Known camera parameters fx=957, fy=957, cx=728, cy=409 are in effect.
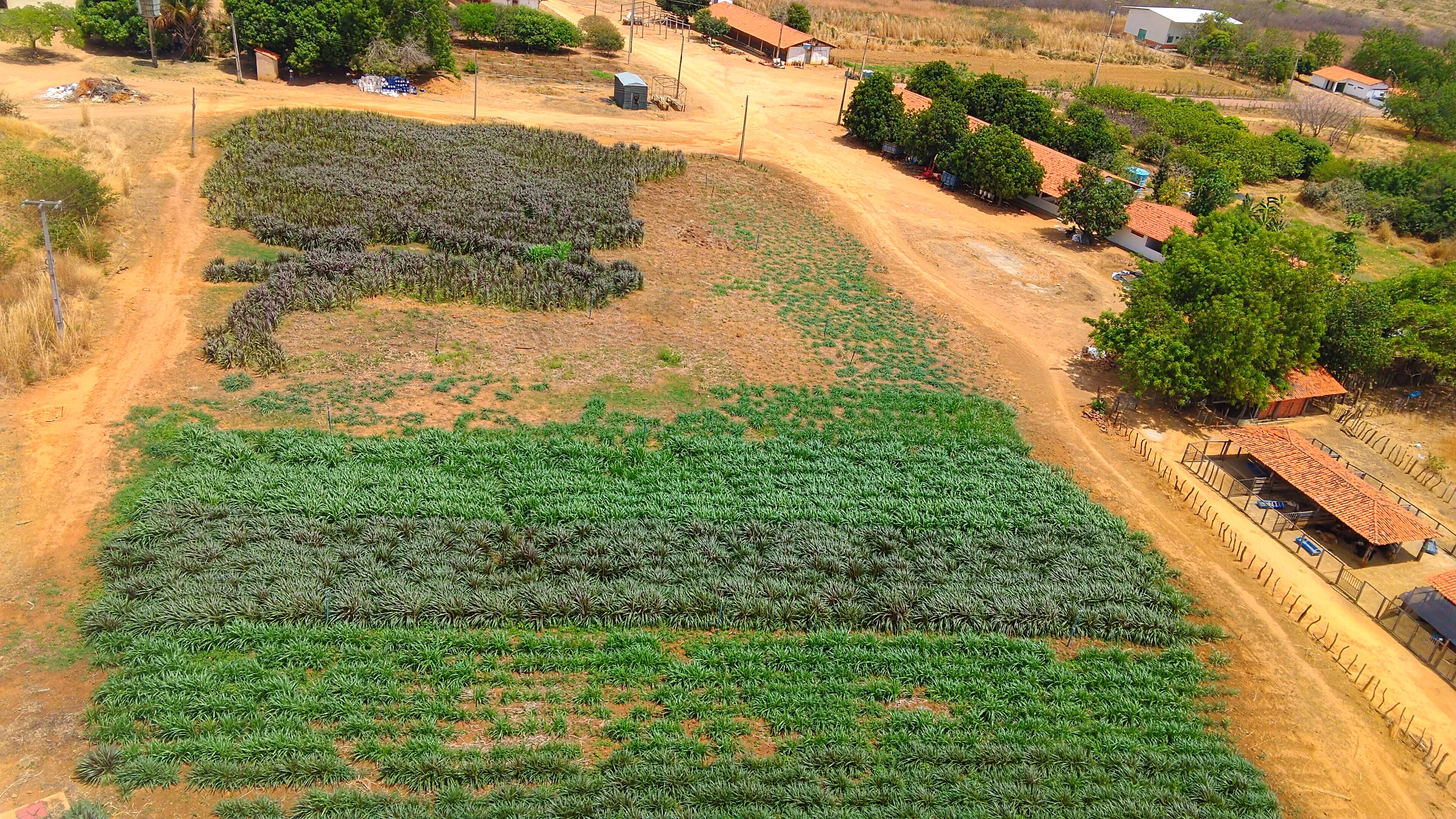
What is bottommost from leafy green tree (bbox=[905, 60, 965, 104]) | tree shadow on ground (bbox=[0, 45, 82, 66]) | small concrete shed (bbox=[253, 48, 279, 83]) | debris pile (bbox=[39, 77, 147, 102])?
debris pile (bbox=[39, 77, 147, 102])

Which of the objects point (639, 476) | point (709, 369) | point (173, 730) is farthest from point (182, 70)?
point (173, 730)

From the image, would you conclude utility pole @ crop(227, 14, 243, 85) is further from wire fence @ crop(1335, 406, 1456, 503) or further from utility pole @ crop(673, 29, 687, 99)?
wire fence @ crop(1335, 406, 1456, 503)

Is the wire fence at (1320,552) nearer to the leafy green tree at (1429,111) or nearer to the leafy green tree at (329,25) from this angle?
the leafy green tree at (329,25)

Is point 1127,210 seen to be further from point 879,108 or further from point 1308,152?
point 1308,152

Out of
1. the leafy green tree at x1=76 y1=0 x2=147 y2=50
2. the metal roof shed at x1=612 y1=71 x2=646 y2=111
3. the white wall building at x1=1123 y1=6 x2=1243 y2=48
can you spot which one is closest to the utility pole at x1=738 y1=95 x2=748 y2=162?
the metal roof shed at x1=612 y1=71 x2=646 y2=111


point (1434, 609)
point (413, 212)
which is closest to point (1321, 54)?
point (1434, 609)

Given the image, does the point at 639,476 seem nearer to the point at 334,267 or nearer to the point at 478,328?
the point at 478,328
